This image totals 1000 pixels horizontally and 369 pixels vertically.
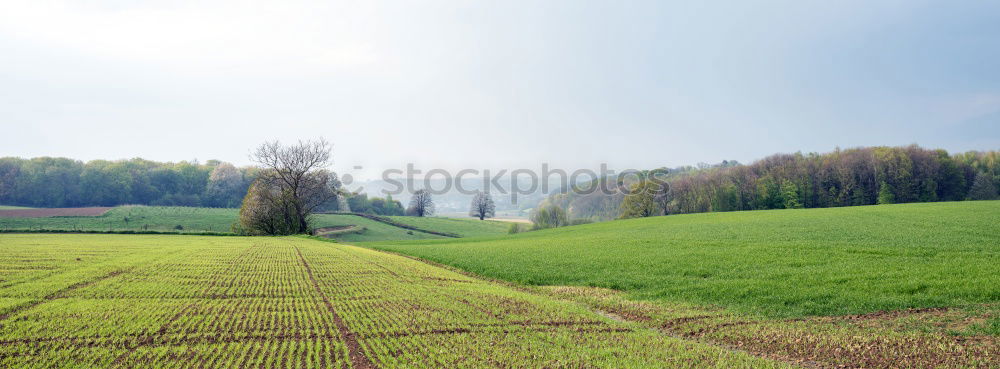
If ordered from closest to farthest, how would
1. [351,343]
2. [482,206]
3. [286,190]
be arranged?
[351,343] < [286,190] < [482,206]

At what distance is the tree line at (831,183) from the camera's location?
80.1 m

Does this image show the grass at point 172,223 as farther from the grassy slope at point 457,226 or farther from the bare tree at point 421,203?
the bare tree at point 421,203

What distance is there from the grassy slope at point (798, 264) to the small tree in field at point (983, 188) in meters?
51.5

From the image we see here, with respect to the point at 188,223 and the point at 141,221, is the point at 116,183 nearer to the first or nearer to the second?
the point at 141,221

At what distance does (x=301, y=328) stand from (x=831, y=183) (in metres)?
100

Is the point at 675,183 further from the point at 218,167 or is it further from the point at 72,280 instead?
the point at 218,167

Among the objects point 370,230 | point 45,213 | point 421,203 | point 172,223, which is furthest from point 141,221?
point 421,203

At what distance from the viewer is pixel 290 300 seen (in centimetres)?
1491

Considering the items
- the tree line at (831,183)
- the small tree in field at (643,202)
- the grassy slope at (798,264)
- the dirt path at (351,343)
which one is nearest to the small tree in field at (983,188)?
the tree line at (831,183)

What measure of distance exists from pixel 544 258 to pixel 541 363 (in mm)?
21120

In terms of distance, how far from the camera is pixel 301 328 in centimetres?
1119

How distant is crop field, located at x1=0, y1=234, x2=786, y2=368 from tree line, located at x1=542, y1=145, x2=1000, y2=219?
84.9 m

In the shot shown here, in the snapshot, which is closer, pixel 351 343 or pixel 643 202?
pixel 351 343

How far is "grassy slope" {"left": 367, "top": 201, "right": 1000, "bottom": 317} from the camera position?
49.8 feet
